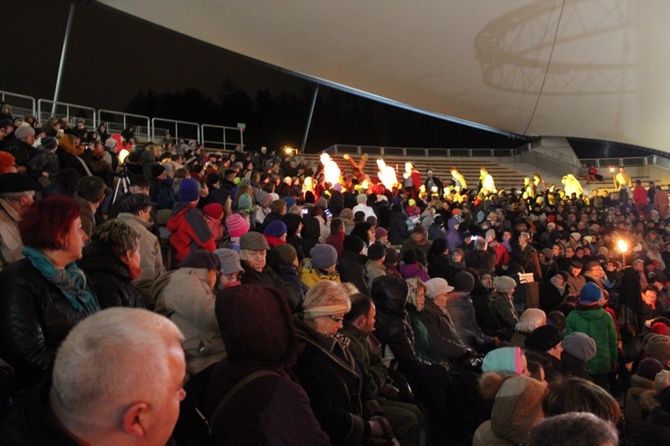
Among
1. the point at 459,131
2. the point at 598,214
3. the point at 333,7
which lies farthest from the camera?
the point at 459,131

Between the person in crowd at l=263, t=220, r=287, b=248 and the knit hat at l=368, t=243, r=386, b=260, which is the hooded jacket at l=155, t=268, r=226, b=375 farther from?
the knit hat at l=368, t=243, r=386, b=260

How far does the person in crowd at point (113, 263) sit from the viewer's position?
9.91 feet

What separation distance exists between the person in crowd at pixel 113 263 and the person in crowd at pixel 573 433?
1909 mm

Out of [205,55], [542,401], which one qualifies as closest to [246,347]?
[542,401]

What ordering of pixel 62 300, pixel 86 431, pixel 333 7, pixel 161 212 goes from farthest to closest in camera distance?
pixel 333 7, pixel 161 212, pixel 62 300, pixel 86 431

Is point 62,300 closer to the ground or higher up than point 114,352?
closer to the ground

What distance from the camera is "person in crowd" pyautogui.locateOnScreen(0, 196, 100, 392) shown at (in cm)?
232

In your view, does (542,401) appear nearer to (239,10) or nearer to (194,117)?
(239,10)

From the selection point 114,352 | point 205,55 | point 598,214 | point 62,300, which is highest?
point 205,55

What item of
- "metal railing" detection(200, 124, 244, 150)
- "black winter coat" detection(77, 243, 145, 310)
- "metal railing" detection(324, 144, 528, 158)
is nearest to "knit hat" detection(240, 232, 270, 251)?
"black winter coat" detection(77, 243, 145, 310)

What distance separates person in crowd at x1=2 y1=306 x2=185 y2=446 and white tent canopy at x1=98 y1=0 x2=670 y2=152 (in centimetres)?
2275

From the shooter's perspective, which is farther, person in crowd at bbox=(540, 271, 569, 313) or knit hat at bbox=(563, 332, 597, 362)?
person in crowd at bbox=(540, 271, 569, 313)

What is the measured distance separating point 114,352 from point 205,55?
1546 inches

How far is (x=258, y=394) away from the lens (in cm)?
255
